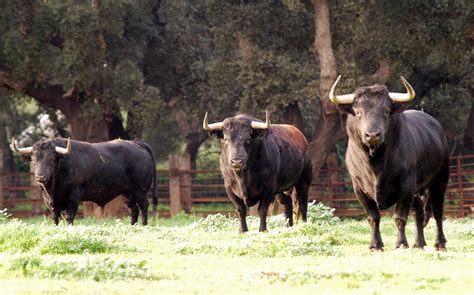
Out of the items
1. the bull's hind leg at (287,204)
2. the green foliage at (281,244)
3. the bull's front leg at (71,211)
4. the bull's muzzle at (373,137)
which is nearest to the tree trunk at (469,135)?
→ the bull's hind leg at (287,204)

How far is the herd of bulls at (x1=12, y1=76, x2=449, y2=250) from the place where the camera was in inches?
483

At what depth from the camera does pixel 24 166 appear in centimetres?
4525

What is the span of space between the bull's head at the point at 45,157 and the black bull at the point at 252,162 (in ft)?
11.1

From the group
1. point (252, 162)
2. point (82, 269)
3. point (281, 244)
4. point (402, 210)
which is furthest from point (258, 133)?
point (82, 269)

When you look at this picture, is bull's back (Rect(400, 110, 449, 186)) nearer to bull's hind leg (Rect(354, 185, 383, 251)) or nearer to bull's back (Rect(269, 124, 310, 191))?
bull's hind leg (Rect(354, 185, 383, 251))

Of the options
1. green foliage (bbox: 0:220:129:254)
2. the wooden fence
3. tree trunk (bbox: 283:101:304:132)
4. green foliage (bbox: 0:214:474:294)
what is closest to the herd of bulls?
green foliage (bbox: 0:214:474:294)

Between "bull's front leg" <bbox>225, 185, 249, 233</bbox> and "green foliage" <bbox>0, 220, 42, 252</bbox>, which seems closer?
"green foliage" <bbox>0, 220, 42, 252</bbox>

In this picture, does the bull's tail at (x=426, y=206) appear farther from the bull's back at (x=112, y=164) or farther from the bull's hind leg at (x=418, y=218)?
the bull's back at (x=112, y=164)

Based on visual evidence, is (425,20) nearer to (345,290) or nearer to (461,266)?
(461,266)

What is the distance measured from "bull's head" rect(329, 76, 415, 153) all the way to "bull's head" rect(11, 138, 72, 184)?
755cm

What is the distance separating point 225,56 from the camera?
108 feet

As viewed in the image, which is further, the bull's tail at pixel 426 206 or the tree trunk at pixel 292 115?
the tree trunk at pixel 292 115

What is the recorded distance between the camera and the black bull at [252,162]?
15.9 m

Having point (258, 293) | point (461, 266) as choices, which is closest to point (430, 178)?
point (461, 266)
